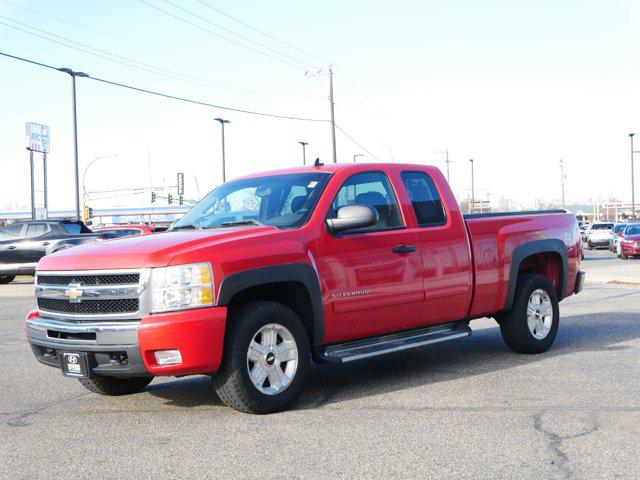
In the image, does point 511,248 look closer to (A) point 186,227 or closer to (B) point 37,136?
(A) point 186,227

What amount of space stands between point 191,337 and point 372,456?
1593 mm

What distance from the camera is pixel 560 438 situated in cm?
525

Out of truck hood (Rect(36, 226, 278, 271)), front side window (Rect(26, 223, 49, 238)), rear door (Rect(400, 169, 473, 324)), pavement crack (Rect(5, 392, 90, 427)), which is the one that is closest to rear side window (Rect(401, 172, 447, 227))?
rear door (Rect(400, 169, 473, 324))

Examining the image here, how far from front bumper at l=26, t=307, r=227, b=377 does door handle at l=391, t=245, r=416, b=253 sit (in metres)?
1.91

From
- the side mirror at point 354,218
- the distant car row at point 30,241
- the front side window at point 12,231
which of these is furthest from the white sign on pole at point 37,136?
the side mirror at point 354,218

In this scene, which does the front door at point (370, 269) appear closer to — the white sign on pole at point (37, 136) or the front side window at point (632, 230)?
the front side window at point (632, 230)

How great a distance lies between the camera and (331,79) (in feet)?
142

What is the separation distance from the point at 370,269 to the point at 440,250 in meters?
0.98

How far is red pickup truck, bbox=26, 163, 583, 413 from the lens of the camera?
5781mm

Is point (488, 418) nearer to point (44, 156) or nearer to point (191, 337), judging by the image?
point (191, 337)

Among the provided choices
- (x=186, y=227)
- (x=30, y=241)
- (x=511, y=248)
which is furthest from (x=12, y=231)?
(x=511, y=248)

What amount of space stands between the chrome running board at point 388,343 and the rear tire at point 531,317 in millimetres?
787

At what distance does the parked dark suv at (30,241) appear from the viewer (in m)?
23.0

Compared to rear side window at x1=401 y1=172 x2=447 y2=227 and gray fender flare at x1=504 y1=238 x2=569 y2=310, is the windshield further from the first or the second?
gray fender flare at x1=504 y1=238 x2=569 y2=310
